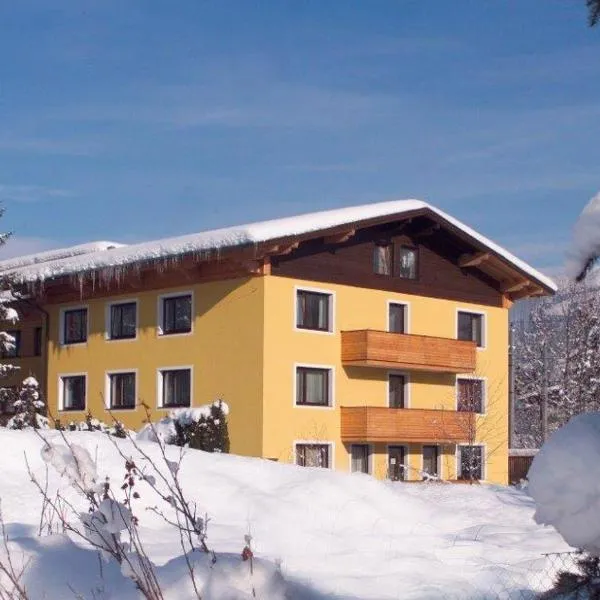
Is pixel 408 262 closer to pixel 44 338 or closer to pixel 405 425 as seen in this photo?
pixel 405 425

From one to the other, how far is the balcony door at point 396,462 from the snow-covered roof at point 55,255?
10839mm

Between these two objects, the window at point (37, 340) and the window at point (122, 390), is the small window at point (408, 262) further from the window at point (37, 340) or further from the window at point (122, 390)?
the window at point (37, 340)

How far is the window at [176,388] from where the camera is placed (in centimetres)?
3194

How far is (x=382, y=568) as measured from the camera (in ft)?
28.9

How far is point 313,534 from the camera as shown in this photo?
1070cm

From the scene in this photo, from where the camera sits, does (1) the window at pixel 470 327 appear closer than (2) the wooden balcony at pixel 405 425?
No

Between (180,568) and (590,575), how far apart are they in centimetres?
247

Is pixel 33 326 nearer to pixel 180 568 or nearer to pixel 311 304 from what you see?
pixel 311 304

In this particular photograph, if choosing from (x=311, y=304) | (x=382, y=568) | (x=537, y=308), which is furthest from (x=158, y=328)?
(x=537, y=308)

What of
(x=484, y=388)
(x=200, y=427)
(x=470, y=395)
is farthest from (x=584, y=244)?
(x=484, y=388)

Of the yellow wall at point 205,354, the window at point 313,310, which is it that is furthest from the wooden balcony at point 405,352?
the yellow wall at point 205,354

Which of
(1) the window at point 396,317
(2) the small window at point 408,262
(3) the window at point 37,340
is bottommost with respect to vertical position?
(3) the window at point 37,340

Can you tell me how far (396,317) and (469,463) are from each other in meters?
4.99

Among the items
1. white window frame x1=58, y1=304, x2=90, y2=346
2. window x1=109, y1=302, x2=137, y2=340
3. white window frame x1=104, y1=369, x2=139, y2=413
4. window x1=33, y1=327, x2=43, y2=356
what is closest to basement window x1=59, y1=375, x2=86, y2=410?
white window frame x1=104, y1=369, x2=139, y2=413
